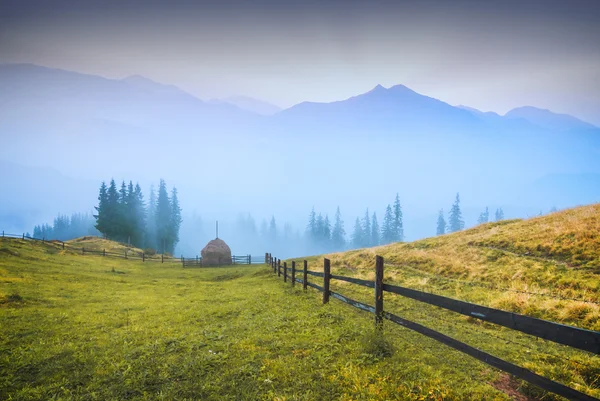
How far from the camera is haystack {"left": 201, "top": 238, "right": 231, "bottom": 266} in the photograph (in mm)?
49688

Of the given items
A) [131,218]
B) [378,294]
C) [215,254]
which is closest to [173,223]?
[131,218]

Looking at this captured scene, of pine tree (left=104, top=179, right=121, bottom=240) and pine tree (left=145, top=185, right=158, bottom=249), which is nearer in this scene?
pine tree (left=104, top=179, right=121, bottom=240)

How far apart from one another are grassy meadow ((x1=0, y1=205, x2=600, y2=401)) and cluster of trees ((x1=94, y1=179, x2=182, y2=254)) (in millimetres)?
58295

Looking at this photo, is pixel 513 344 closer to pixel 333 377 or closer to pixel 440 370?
pixel 440 370

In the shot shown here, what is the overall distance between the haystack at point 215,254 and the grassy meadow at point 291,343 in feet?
111

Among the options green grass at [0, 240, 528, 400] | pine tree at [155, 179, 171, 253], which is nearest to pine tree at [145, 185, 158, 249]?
pine tree at [155, 179, 171, 253]

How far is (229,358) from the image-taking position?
657 cm

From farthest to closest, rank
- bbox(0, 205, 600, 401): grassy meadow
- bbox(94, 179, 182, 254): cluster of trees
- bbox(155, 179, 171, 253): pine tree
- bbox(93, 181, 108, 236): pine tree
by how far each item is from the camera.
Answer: bbox(155, 179, 171, 253): pine tree → bbox(94, 179, 182, 254): cluster of trees → bbox(93, 181, 108, 236): pine tree → bbox(0, 205, 600, 401): grassy meadow

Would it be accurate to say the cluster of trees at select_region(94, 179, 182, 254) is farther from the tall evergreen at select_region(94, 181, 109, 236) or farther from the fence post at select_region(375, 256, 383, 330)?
the fence post at select_region(375, 256, 383, 330)

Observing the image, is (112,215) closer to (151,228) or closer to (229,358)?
(151,228)

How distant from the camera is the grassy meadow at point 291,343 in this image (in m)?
5.21

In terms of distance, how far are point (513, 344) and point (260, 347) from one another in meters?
7.26

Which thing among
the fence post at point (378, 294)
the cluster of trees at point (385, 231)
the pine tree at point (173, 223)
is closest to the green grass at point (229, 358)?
the fence post at point (378, 294)

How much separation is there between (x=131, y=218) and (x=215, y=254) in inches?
1381
